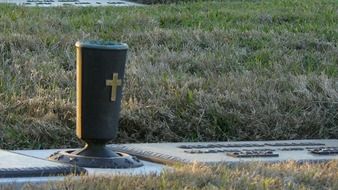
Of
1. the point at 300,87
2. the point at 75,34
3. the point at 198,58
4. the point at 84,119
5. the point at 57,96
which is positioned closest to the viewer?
the point at 84,119

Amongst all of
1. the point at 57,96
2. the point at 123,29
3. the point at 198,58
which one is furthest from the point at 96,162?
the point at 123,29

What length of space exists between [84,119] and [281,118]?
2.42m

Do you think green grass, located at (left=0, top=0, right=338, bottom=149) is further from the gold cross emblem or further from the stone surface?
the stone surface

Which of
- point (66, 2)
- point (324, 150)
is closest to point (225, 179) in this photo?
point (324, 150)

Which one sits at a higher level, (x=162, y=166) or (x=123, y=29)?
(x=123, y=29)

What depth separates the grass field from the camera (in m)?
6.13

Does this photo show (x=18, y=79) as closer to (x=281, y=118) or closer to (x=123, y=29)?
(x=281, y=118)

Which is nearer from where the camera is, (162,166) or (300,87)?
(162,166)

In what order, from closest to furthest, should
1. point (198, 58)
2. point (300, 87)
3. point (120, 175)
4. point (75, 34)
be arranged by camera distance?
point (120, 175), point (300, 87), point (198, 58), point (75, 34)

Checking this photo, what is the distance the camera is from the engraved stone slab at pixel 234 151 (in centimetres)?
673

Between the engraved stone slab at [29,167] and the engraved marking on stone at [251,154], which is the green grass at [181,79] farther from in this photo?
the engraved stone slab at [29,167]

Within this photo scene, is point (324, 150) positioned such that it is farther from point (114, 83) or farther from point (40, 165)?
point (40, 165)

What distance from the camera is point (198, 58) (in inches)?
391

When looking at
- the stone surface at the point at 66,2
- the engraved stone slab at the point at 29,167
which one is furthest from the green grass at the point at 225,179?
the stone surface at the point at 66,2
